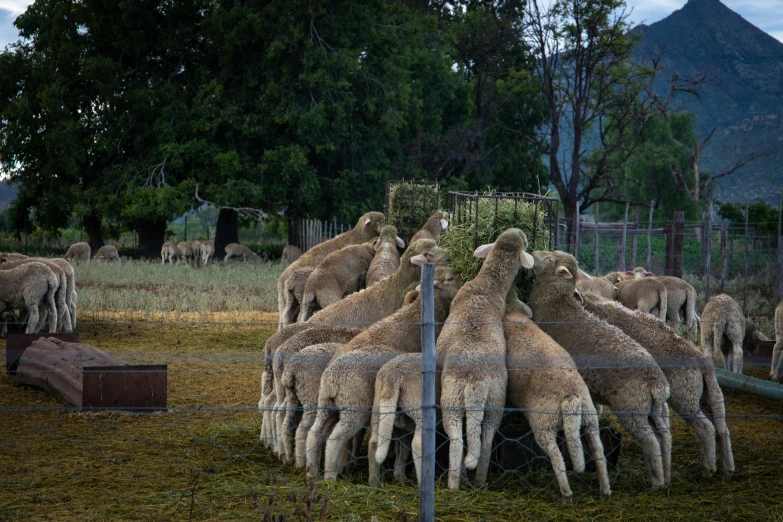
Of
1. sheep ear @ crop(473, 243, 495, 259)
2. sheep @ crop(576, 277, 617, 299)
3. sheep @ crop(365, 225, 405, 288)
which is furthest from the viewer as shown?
sheep @ crop(576, 277, 617, 299)

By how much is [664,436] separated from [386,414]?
2.18 metres

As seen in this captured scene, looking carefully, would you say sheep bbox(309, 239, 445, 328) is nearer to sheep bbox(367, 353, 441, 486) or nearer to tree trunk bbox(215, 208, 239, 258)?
sheep bbox(367, 353, 441, 486)

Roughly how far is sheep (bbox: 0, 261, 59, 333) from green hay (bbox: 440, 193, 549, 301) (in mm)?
7188

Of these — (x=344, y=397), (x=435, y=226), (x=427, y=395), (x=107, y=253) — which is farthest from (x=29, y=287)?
(x=107, y=253)

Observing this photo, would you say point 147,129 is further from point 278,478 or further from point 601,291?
point 278,478

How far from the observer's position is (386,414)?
5.91 meters

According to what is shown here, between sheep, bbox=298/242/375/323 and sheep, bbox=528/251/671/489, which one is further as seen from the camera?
sheep, bbox=298/242/375/323

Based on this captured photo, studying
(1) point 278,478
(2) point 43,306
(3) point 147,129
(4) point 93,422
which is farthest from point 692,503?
(3) point 147,129

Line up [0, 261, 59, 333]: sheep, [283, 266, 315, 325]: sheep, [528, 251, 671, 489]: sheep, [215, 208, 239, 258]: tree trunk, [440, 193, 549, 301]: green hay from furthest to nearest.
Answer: [215, 208, 239, 258]: tree trunk
[0, 261, 59, 333]: sheep
[283, 266, 315, 325]: sheep
[440, 193, 549, 301]: green hay
[528, 251, 671, 489]: sheep

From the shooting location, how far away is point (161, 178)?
101 feet

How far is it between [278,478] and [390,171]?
29.4m

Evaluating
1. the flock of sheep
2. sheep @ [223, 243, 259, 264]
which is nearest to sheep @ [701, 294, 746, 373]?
the flock of sheep

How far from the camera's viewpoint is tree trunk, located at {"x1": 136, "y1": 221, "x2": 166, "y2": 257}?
3394 cm

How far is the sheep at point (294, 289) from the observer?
1096 cm
